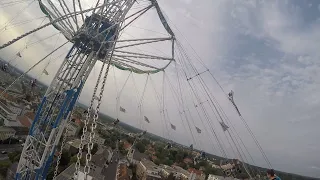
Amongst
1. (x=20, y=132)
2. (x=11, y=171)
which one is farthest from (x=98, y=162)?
(x=20, y=132)

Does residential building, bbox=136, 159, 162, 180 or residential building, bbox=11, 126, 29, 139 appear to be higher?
residential building, bbox=136, 159, 162, 180

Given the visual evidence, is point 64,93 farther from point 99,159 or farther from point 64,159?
point 99,159

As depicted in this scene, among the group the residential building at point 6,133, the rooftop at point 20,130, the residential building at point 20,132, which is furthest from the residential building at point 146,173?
the residential building at point 6,133

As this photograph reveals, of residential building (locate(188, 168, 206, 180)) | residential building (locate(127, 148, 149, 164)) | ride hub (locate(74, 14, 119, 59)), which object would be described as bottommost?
residential building (locate(127, 148, 149, 164))

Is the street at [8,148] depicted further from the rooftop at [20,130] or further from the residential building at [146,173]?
the residential building at [146,173]

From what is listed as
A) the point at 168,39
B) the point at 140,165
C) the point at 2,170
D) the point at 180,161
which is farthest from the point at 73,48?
the point at 180,161

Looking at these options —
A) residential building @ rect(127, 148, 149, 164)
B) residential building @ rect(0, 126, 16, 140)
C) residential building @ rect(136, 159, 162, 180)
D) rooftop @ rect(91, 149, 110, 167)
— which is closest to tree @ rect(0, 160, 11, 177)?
rooftop @ rect(91, 149, 110, 167)

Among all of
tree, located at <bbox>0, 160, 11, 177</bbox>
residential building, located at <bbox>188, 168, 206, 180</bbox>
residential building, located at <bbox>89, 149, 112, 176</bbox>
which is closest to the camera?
tree, located at <bbox>0, 160, 11, 177</bbox>

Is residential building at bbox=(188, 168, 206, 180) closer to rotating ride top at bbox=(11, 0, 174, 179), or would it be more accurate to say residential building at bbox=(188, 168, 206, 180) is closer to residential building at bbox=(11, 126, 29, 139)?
residential building at bbox=(11, 126, 29, 139)
